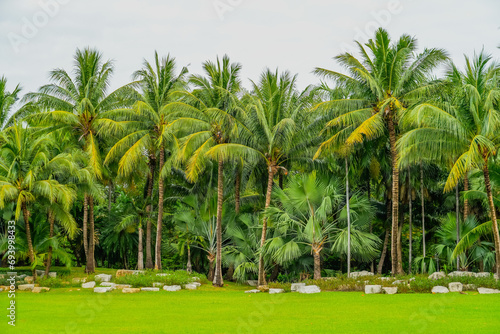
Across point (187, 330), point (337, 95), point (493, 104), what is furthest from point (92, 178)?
point (493, 104)

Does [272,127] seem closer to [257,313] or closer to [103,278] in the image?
[103,278]

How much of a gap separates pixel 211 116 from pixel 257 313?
39.6 ft

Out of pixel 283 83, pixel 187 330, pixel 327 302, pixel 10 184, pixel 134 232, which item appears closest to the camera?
pixel 187 330

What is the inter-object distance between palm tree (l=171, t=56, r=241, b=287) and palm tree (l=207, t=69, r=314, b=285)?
84cm

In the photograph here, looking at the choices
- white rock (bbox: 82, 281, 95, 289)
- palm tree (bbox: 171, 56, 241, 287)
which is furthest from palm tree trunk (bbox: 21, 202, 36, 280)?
palm tree (bbox: 171, 56, 241, 287)

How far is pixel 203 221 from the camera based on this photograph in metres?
28.4

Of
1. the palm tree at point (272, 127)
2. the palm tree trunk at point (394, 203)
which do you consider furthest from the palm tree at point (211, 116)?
the palm tree trunk at point (394, 203)

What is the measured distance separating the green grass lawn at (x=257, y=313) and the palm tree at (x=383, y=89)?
269 inches

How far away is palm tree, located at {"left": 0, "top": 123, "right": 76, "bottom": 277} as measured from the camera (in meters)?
21.7

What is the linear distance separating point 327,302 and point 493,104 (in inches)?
372

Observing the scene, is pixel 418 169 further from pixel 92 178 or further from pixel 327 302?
pixel 92 178

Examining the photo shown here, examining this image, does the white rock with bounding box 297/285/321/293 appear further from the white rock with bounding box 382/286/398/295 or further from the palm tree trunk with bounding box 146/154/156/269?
the palm tree trunk with bounding box 146/154/156/269

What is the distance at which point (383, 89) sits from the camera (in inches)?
905

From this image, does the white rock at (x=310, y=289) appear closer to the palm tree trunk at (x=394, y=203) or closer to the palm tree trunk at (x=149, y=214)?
the palm tree trunk at (x=394, y=203)
